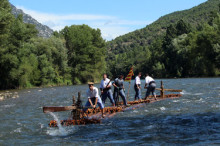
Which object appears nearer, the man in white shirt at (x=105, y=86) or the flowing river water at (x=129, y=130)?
the flowing river water at (x=129, y=130)

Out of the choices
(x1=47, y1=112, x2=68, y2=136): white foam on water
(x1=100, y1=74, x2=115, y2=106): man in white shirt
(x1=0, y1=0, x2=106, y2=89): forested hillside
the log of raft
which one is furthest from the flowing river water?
(x1=0, y1=0, x2=106, y2=89): forested hillside

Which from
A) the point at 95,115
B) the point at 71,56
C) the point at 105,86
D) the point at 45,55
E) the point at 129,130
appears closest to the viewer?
the point at 129,130

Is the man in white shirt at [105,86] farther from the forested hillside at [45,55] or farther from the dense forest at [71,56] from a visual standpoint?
the dense forest at [71,56]

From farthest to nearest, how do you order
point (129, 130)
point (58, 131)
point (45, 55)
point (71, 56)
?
point (71, 56), point (45, 55), point (58, 131), point (129, 130)

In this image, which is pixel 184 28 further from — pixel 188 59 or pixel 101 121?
pixel 101 121

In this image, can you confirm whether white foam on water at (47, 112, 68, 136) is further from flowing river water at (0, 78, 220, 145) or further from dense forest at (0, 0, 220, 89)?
dense forest at (0, 0, 220, 89)

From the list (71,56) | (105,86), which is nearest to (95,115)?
(105,86)

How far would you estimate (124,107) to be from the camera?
22547mm

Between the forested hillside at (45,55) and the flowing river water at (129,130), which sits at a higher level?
the forested hillside at (45,55)

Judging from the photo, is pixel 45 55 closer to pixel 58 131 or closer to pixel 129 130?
pixel 58 131

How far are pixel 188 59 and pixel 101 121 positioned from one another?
264ft

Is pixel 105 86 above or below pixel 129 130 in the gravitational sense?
above

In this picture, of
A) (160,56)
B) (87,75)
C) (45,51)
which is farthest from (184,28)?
(45,51)

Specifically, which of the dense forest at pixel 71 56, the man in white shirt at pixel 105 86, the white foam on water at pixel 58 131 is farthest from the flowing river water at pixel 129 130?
the dense forest at pixel 71 56
